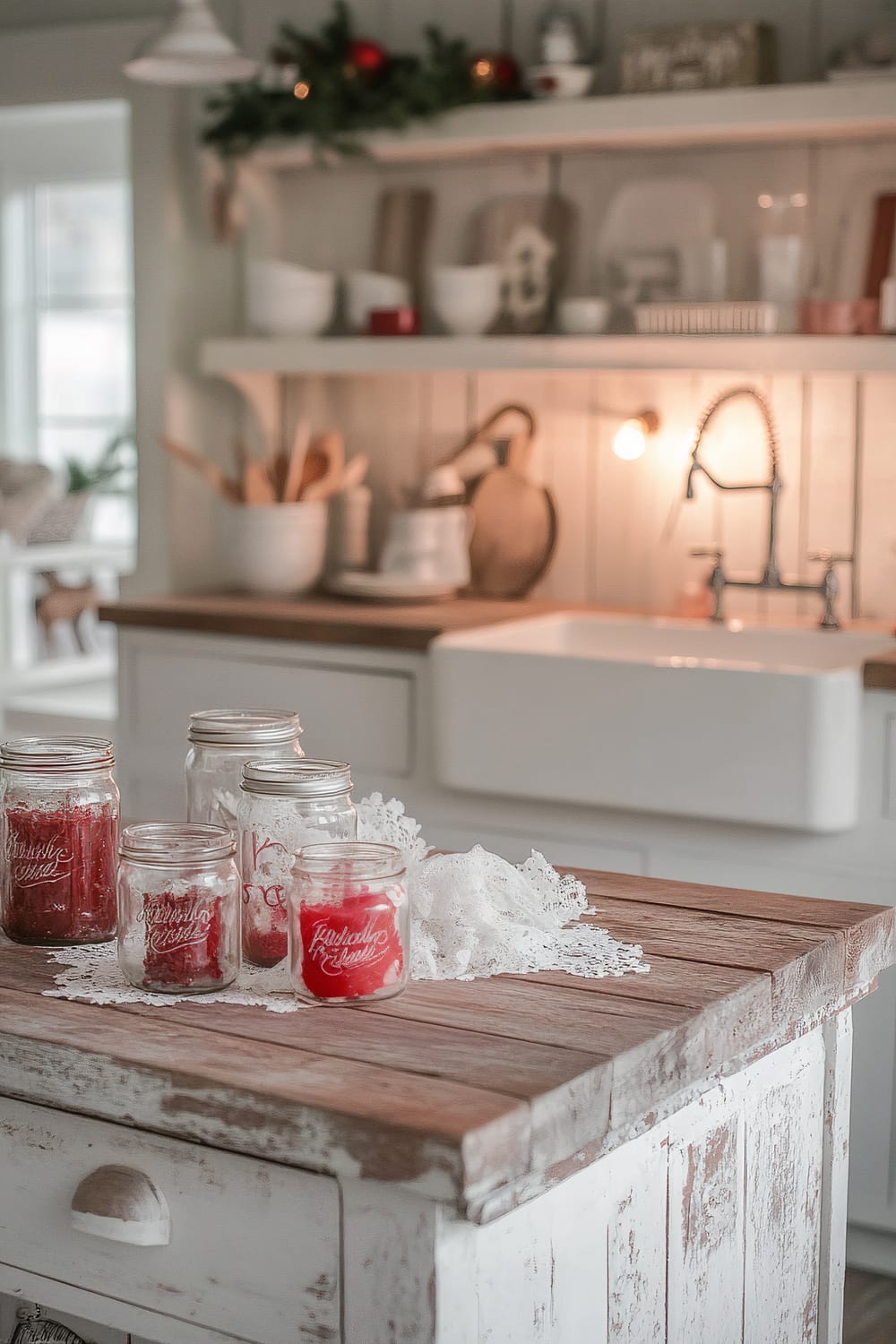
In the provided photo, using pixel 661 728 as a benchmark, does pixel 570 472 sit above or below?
above

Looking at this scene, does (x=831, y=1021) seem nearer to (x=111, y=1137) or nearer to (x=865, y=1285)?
(x=111, y=1137)

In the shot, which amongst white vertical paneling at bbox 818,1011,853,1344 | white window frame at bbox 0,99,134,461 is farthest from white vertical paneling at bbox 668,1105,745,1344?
white window frame at bbox 0,99,134,461

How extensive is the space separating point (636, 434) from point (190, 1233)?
8.24 ft

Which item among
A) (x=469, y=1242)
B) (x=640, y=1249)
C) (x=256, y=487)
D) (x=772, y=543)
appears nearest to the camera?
(x=469, y=1242)

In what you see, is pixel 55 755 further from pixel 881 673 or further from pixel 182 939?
pixel 881 673

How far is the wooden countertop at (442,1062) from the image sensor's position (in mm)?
996

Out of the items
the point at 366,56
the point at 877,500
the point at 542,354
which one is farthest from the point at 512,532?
the point at 366,56

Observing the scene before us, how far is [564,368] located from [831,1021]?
2.01 m

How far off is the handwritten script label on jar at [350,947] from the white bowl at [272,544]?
247 centimetres

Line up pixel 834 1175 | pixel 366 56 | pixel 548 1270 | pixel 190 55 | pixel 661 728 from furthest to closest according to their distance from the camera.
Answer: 1. pixel 366 56
2. pixel 190 55
3. pixel 661 728
4. pixel 834 1175
5. pixel 548 1270

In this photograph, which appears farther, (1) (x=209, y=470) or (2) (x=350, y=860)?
(1) (x=209, y=470)

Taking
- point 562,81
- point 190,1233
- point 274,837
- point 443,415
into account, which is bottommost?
point 190,1233

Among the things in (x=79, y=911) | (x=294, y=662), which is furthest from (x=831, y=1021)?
(x=294, y=662)

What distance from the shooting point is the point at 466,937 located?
1318 millimetres
